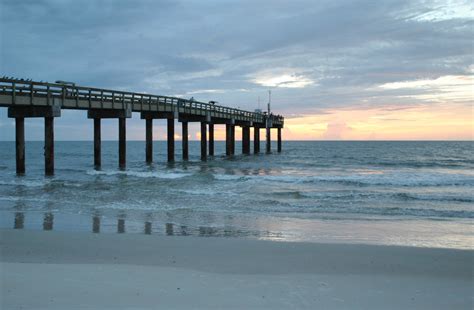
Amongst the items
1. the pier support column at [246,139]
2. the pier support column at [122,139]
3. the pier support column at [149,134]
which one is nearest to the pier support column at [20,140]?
the pier support column at [122,139]

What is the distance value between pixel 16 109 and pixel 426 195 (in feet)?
58.6

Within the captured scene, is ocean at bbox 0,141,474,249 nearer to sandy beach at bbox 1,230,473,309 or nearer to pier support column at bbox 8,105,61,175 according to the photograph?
sandy beach at bbox 1,230,473,309

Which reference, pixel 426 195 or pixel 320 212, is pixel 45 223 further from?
pixel 426 195

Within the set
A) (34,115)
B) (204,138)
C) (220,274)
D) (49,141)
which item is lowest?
(220,274)

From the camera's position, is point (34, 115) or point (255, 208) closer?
point (255, 208)

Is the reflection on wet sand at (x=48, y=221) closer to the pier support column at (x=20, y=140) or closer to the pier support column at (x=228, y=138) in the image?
the pier support column at (x=20, y=140)

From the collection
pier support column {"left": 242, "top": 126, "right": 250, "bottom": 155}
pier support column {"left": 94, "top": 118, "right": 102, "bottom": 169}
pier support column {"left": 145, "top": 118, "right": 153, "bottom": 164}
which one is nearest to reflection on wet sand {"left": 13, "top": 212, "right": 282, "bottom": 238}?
pier support column {"left": 94, "top": 118, "right": 102, "bottom": 169}

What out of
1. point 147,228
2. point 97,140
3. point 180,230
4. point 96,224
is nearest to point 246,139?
point 97,140

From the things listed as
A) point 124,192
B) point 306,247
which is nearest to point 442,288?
point 306,247

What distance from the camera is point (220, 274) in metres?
6.17

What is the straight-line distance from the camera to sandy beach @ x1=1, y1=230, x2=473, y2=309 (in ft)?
16.2

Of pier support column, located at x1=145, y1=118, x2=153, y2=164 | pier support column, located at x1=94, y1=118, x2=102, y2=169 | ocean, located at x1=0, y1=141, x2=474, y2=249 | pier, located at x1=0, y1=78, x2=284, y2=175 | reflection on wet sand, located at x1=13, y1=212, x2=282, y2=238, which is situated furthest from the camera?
pier support column, located at x1=145, y1=118, x2=153, y2=164

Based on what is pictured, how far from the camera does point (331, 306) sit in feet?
15.9

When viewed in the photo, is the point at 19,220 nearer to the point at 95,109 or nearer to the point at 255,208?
the point at 255,208
